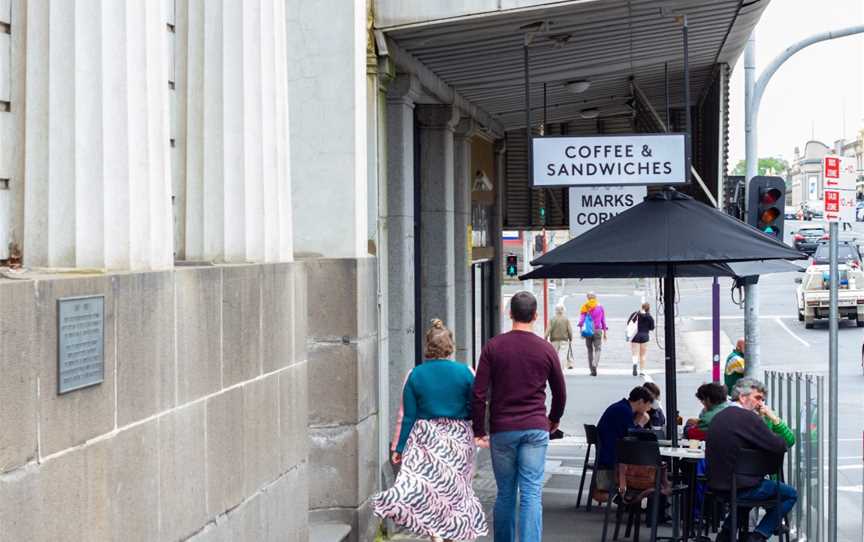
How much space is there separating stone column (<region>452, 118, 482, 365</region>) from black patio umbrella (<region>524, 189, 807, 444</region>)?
5462mm

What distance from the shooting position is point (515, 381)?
8.55 meters

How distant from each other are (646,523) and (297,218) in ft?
14.7

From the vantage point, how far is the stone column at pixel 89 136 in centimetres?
516

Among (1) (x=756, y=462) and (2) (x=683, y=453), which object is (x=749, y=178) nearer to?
(2) (x=683, y=453)

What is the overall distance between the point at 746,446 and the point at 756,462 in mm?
136

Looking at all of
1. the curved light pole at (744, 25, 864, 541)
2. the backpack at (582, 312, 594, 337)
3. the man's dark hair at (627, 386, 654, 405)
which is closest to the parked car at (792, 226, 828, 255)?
the backpack at (582, 312, 594, 337)

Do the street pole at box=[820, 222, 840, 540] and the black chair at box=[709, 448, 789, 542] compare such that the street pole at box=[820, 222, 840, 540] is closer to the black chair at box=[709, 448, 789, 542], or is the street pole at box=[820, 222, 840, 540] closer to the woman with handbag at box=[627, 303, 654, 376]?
the black chair at box=[709, 448, 789, 542]

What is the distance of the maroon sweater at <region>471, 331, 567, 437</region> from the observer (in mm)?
8539

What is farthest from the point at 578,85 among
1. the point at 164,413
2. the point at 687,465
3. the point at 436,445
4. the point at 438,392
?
the point at 164,413

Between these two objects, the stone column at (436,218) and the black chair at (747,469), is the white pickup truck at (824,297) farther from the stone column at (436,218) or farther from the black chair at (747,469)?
the black chair at (747,469)

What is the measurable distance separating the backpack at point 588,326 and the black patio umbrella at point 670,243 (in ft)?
59.9

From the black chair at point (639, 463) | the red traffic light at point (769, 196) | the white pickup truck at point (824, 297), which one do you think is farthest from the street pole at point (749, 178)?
the white pickup truck at point (824, 297)

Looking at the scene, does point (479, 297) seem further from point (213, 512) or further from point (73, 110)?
point (73, 110)

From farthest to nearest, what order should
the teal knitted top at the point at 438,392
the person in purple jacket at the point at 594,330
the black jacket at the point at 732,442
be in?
the person in purple jacket at the point at 594,330, the black jacket at the point at 732,442, the teal knitted top at the point at 438,392
